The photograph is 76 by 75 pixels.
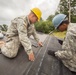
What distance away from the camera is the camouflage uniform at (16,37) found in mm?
3287

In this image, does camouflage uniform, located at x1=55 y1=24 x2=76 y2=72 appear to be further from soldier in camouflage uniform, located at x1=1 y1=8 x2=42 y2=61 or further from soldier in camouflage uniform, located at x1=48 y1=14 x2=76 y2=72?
soldier in camouflage uniform, located at x1=1 y1=8 x2=42 y2=61

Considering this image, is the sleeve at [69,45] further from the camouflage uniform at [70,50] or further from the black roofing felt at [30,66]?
the black roofing felt at [30,66]

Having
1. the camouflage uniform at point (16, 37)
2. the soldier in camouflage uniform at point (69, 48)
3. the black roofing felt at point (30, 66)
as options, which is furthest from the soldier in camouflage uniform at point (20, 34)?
the soldier in camouflage uniform at point (69, 48)

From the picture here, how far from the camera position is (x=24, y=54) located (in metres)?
3.67

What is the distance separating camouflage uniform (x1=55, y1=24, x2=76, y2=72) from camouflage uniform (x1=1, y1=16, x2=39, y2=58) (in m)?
0.64

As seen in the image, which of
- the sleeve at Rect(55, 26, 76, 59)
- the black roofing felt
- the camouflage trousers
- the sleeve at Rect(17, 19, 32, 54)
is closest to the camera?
the black roofing felt

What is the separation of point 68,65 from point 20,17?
52.5 inches

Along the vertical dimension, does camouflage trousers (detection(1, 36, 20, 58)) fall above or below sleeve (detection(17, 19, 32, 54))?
below

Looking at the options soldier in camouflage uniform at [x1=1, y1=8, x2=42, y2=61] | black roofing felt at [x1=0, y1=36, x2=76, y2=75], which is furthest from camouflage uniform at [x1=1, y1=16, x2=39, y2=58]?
black roofing felt at [x1=0, y1=36, x2=76, y2=75]

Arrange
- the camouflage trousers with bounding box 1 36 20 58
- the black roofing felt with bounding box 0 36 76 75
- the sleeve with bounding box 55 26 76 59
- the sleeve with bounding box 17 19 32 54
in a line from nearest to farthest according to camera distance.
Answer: the black roofing felt with bounding box 0 36 76 75, the sleeve with bounding box 55 26 76 59, the sleeve with bounding box 17 19 32 54, the camouflage trousers with bounding box 1 36 20 58

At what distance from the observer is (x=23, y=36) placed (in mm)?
3303

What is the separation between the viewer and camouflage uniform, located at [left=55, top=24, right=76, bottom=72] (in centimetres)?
297

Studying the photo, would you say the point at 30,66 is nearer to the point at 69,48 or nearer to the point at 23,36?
the point at 23,36

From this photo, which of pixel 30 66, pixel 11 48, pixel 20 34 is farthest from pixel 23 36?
Result: pixel 30 66
